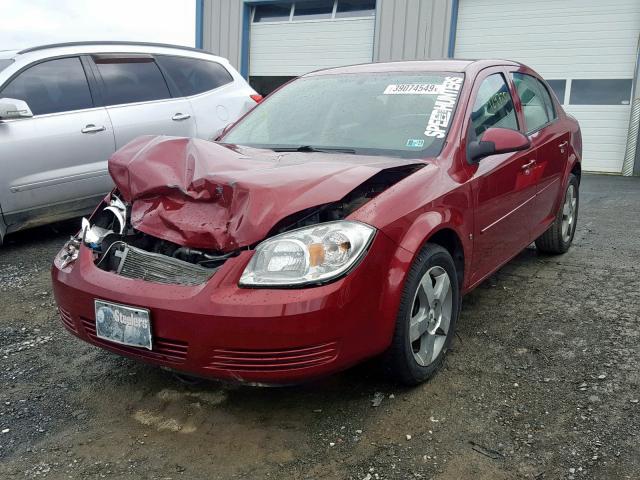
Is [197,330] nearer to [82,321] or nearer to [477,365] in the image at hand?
[82,321]

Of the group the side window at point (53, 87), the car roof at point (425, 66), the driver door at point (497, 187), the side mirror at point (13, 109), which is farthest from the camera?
the side window at point (53, 87)

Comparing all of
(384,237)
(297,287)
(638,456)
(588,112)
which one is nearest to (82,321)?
(297,287)

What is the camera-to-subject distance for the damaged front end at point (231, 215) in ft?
7.53

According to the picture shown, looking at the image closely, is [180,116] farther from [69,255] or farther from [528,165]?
[528,165]

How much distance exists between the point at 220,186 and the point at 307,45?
43.1 feet

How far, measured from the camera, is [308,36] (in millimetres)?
14773

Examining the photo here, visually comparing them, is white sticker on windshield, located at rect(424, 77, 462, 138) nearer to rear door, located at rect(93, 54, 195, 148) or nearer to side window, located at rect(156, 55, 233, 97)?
rear door, located at rect(93, 54, 195, 148)

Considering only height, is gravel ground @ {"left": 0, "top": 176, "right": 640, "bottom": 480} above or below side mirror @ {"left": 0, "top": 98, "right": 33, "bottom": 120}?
below

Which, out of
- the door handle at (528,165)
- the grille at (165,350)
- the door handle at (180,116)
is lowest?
the grille at (165,350)

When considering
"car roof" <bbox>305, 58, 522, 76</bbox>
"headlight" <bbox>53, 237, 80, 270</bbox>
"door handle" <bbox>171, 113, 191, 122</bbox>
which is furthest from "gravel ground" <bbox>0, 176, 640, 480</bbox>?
"door handle" <bbox>171, 113, 191, 122</bbox>

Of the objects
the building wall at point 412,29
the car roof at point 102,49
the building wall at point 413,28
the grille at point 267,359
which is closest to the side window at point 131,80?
the car roof at point 102,49

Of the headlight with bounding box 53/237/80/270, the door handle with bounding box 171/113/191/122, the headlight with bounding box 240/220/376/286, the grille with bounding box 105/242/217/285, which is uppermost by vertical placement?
the headlight with bounding box 240/220/376/286

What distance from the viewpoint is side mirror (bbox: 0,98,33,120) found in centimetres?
453

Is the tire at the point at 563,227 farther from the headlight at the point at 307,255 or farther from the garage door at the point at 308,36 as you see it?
the garage door at the point at 308,36
